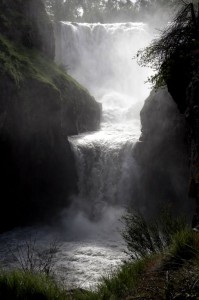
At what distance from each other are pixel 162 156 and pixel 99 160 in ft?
16.9

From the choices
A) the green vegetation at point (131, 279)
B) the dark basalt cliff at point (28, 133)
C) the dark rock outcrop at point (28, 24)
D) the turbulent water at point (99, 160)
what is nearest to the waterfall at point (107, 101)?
the turbulent water at point (99, 160)

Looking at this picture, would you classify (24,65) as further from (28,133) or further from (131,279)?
(131,279)

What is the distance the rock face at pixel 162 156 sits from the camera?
77.4 ft

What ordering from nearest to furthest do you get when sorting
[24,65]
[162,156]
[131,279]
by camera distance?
[131,279]
[162,156]
[24,65]

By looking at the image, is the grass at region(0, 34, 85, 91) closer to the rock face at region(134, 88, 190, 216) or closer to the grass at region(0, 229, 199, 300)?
the rock face at region(134, 88, 190, 216)

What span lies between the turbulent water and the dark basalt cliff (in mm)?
1373

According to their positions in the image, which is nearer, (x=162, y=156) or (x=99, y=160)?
(x=162, y=156)

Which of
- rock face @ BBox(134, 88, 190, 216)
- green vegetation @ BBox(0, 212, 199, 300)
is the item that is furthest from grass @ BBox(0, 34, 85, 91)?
green vegetation @ BBox(0, 212, 199, 300)

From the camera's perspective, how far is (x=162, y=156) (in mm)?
25000

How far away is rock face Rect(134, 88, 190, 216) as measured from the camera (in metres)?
23.6

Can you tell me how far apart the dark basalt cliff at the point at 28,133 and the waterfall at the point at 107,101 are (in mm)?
1603

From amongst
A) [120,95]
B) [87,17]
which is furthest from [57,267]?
[87,17]

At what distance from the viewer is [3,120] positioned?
22797 millimetres

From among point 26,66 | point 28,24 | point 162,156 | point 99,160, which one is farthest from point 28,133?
point 28,24
